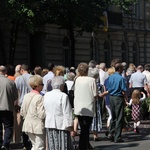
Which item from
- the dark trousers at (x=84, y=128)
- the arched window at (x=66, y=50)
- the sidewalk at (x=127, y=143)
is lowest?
the sidewalk at (x=127, y=143)

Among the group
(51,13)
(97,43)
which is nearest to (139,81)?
(51,13)

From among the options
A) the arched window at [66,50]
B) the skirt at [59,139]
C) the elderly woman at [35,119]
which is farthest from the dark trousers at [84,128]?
the arched window at [66,50]

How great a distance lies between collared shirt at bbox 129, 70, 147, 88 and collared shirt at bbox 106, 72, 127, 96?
19.5ft

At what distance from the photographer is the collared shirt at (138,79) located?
20031mm

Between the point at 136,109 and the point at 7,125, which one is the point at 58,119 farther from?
the point at 136,109

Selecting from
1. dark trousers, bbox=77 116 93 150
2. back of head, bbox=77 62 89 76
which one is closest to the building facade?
back of head, bbox=77 62 89 76

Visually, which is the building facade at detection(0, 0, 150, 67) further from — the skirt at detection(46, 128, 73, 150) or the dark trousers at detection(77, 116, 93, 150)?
the skirt at detection(46, 128, 73, 150)

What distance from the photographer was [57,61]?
37.6 m

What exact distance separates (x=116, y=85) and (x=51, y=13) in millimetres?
15270

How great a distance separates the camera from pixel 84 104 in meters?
12.5

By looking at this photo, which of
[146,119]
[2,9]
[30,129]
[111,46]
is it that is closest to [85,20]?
[2,9]

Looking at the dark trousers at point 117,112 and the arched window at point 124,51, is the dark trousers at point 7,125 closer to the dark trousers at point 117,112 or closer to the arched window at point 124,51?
the dark trousers at point 117,112

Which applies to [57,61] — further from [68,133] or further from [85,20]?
[68,133]

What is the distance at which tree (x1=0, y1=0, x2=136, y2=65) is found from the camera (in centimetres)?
2425
